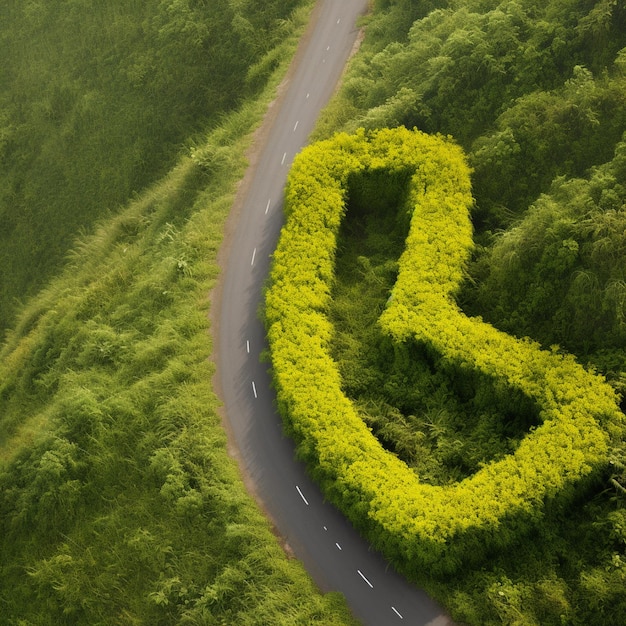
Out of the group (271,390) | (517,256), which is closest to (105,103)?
(271,390)

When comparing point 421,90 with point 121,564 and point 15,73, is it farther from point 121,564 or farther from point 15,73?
point 15,73

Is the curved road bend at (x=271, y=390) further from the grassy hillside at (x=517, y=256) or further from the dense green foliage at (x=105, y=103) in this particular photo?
the dense green foliage at (x=105, y=103)

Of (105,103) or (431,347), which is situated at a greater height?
(105,103)

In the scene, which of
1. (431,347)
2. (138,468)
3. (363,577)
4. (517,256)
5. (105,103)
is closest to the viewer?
Result: (363,577)

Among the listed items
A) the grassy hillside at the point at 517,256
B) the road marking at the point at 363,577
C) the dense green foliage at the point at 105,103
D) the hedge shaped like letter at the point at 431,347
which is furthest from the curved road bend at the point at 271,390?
the dense green foliage at the point at 105,103

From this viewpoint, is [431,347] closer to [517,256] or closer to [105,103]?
[517,256]

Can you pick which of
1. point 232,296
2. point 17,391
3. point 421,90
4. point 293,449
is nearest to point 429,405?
point 293,449
